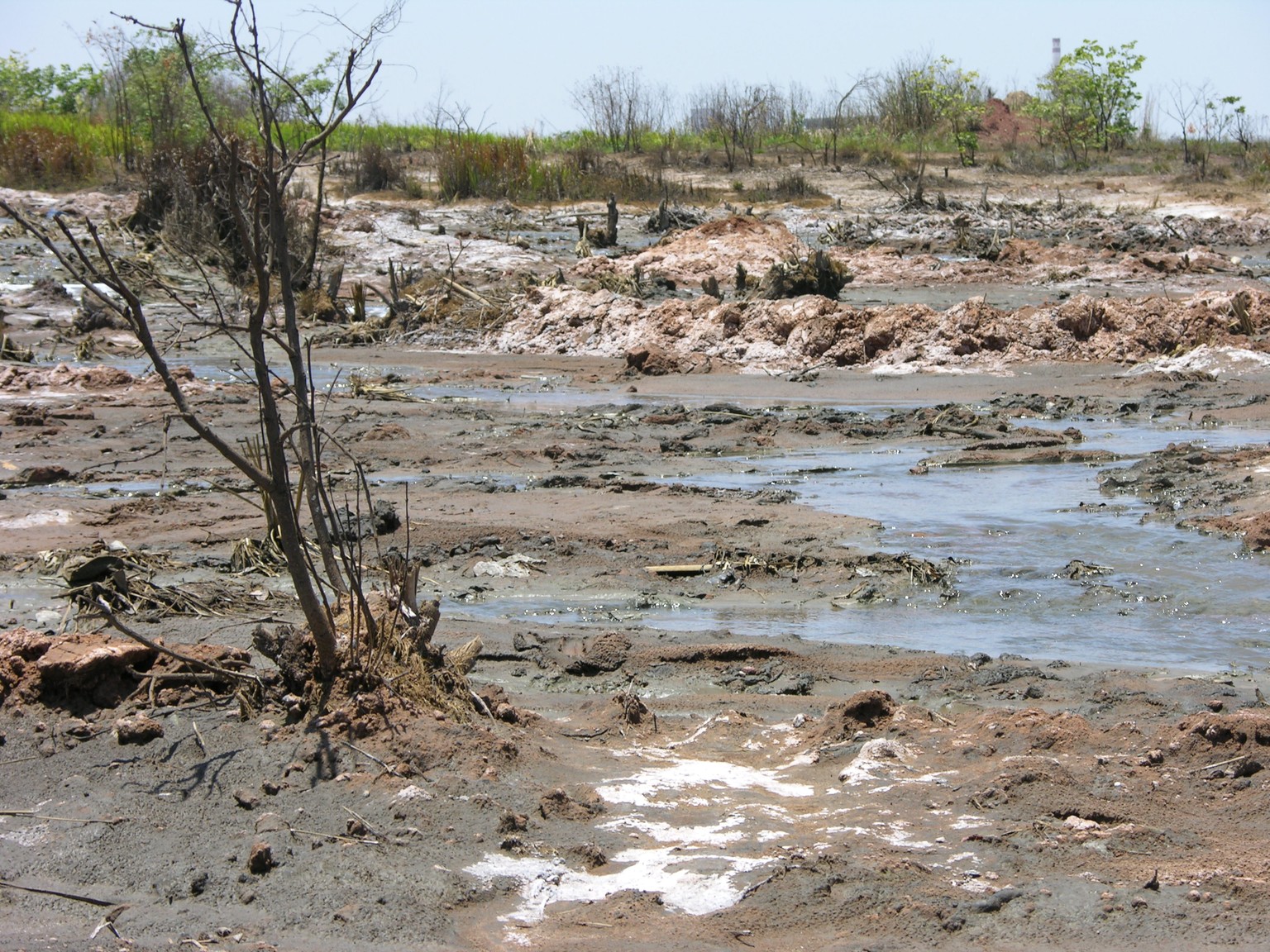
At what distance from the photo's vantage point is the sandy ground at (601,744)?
337cm

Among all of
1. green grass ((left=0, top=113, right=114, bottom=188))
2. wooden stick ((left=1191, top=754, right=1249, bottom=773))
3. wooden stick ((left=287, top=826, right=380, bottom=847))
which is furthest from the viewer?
green grass ((left=0, top=113, right=114, bottom=188))

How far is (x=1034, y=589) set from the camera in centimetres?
675

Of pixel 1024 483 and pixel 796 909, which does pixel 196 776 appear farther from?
pixel 1024 483

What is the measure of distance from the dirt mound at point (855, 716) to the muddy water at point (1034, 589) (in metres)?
1.23

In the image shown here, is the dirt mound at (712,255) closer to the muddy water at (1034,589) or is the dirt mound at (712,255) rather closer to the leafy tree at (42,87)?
the muddy water at (1034,589)

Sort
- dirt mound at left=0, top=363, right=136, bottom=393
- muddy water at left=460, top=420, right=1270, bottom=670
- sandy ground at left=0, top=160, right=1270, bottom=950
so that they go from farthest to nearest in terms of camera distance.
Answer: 1. dirt mound at left=0, top=363, right=136, bottom=393
2. muddy water at left=460, top=420, right=1270, bottom=670
3. sandy ground at left=0, top=160, right=1270, bottom=950

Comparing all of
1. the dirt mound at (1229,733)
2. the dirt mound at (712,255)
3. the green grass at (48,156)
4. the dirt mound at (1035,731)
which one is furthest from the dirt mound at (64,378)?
the green grass at (48,156)

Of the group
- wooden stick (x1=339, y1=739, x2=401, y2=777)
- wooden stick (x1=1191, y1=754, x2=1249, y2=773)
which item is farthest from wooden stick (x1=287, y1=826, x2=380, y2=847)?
wooden stick (x1=1191, y1=754, x2=1249, y2=773)

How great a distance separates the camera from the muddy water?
5980 millimetres

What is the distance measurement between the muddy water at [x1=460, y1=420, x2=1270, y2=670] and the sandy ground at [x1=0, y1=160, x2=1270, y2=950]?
0.20 m

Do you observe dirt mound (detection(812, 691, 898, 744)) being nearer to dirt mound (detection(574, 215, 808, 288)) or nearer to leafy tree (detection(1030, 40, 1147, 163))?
dirt mound (detection(574, 215, 808, 288))

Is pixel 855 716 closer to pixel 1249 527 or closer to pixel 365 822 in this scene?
pixel 365 822

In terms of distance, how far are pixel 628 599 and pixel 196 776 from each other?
294cm

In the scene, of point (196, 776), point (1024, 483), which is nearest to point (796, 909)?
point (196, 776)
